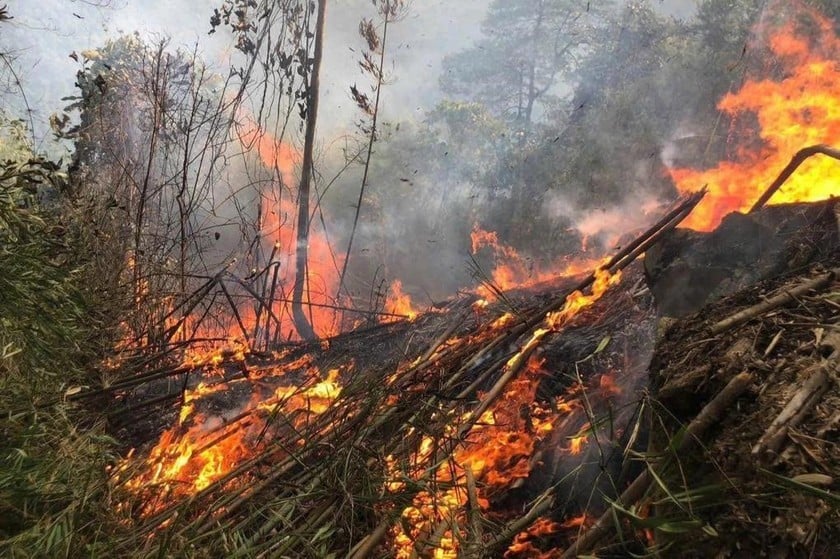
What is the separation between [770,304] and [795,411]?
2.75ft

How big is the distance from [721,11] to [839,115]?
12.0 m

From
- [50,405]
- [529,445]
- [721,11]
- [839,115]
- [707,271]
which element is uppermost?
[721,11]

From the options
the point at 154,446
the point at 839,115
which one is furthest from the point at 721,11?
the point at 154,446

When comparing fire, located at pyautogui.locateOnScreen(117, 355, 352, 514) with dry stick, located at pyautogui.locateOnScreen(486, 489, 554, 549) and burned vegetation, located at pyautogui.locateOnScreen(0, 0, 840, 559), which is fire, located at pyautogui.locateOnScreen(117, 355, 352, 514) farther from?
dry stick, located at pyautogui.locateOnScreen(486, 489, 554, 549)

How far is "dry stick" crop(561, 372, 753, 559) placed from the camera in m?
1.79

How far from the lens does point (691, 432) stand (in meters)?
1.76

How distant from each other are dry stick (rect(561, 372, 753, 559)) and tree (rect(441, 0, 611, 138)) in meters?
21.3

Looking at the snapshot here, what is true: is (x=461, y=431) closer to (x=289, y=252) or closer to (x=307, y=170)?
(x=307, y=170)

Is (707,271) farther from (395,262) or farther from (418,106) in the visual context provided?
(418,106)

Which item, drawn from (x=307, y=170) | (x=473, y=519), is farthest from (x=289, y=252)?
(x=473, y=519)

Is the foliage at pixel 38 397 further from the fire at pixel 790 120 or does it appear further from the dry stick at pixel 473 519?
the fire at pixel 790 120

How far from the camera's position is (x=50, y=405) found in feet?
9.85

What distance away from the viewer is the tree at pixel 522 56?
22594 mm

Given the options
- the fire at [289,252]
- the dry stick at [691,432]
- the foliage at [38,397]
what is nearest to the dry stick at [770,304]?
the dry stick at [691,432]
